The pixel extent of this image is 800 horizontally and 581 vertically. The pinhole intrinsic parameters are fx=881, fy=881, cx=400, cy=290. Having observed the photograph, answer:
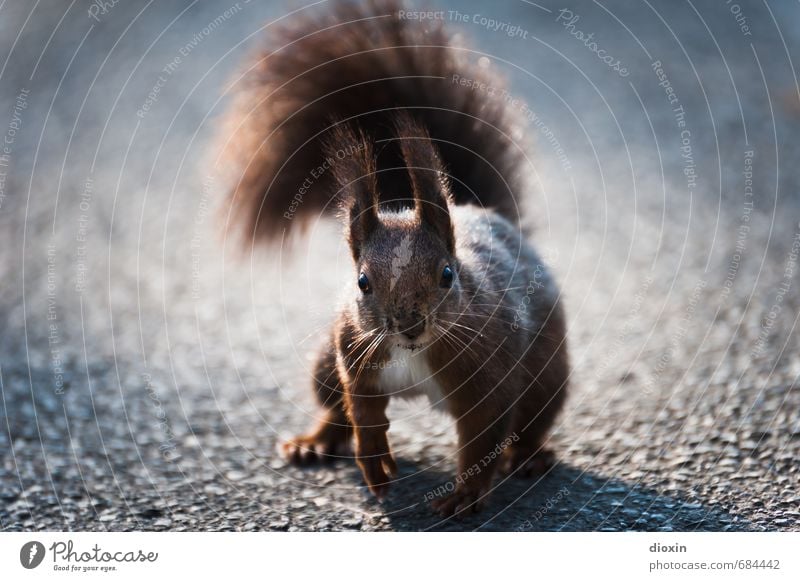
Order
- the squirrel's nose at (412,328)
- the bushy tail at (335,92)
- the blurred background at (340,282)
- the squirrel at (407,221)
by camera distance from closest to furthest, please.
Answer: the squirrel's nose at (412,328)
the squirrel at (407,221)
the blurred background at (340,282)
the bushy tail at (335,92)

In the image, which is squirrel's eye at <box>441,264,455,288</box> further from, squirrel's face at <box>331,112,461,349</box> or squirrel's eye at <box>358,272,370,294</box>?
squirrel's eye at <box>358,272,370,294</box>

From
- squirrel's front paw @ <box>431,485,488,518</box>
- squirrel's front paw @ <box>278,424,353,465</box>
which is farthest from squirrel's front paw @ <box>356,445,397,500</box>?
squirrel's front paw @ <box>278,424,353,465</box>

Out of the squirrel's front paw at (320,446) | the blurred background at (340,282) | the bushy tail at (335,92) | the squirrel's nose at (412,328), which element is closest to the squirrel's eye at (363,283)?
the squirrel's nose at (412,328)

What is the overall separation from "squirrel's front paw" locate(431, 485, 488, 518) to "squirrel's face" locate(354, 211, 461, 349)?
29 centimetres

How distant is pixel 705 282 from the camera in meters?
2.39

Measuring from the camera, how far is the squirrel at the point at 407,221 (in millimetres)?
1415

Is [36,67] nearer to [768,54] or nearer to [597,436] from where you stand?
[597,436]

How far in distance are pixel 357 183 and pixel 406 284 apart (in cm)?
21

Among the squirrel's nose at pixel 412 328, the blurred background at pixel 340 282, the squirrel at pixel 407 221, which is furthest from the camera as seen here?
the blurred background at pixel 340 282

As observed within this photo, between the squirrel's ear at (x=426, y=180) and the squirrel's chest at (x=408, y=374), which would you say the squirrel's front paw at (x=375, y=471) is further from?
the squirrel's ear at (x=426, y=180)

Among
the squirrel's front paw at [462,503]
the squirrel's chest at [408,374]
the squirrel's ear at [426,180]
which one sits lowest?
the squirrel's front paw at [462,503]

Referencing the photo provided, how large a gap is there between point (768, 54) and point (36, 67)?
8.40ft

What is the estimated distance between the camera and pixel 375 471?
1526 millimetres
